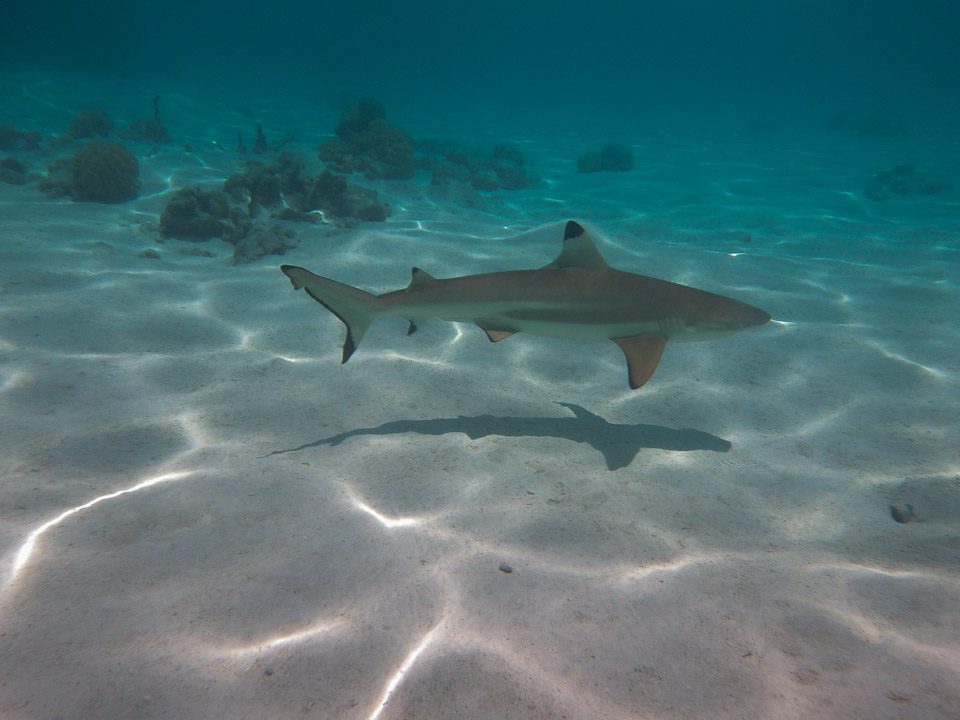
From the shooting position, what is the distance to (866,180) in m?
19.7

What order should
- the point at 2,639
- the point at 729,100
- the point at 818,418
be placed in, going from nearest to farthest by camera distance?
the point at 2,639 → the point at 818,418 → the point at 729,100

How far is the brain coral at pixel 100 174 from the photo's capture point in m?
10.4

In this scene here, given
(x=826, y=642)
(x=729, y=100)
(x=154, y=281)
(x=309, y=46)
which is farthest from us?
(x=309, y=46)

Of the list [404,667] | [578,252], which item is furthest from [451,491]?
[578,252]

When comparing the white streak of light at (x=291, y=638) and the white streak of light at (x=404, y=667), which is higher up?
the white streak of light at (x=404, y=667)

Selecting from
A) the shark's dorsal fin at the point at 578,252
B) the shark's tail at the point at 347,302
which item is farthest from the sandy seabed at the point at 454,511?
the shark's dorsal fin at the point at 578,252

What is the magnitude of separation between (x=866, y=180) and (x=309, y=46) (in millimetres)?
114877

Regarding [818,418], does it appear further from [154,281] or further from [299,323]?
[154,281]

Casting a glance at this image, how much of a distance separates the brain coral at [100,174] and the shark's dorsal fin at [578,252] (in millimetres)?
11728

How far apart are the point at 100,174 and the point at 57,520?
11058mm

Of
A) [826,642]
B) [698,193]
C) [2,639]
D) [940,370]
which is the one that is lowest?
[2,639]

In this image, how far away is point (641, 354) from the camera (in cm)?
385

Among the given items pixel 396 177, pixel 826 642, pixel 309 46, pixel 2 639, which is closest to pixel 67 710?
pixel 2 639

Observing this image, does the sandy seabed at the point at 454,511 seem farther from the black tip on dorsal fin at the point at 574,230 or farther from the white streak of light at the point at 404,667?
the black tip on dorsal fin at the point at 574,230
